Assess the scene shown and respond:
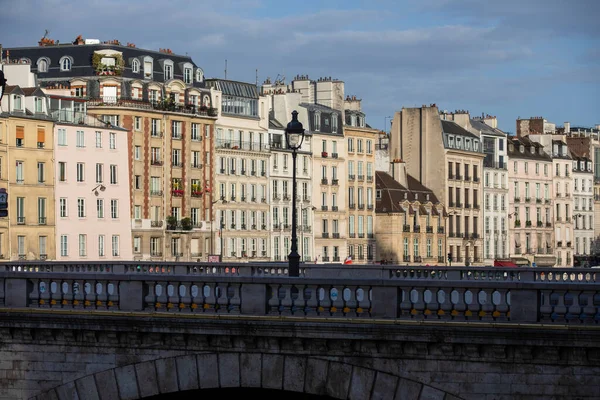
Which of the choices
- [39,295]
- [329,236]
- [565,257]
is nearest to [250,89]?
[329,236]

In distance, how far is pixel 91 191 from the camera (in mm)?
99312

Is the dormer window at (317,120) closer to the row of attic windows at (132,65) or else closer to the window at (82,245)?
the row of attic windows at (132,65)

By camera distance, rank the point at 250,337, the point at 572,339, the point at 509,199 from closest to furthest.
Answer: the point at 572,339
the point at 250,337
the point at 509,199

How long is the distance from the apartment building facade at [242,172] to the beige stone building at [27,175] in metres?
16.5

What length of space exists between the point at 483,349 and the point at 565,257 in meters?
128

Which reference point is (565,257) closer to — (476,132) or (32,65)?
(476,132)

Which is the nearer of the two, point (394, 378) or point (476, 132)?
point (394, 378)

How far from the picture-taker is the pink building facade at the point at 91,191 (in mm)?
97250

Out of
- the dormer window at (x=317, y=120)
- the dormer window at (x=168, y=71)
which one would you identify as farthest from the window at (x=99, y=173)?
the dormer window at (x=317, y=120)

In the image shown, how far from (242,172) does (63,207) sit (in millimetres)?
18233

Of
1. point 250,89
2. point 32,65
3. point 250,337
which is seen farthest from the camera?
point 250,89

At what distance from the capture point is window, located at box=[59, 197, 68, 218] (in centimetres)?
9725

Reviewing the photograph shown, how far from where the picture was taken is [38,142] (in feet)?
314

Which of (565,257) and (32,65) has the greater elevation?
(32,65)
